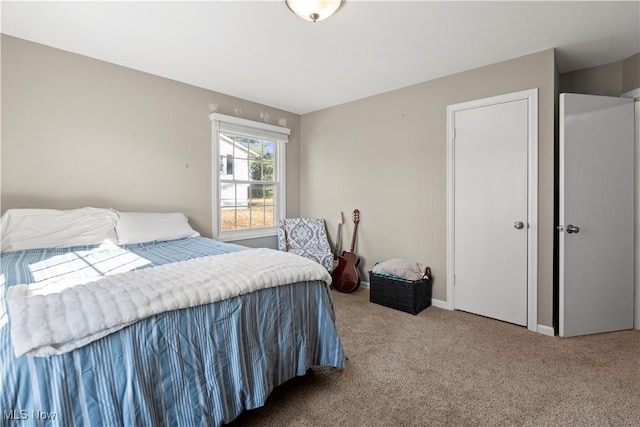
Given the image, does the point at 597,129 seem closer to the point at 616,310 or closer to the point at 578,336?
the point at 616,310

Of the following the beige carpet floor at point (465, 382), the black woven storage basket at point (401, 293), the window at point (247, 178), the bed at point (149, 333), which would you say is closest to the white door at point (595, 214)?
the beige carpet floor at point (465, 382)

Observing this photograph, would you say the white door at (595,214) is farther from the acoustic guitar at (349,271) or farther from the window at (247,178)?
the window at (247,178)

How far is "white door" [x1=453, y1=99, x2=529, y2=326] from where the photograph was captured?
2674 millimetres

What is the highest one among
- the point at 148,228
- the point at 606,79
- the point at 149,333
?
the point at 606,79


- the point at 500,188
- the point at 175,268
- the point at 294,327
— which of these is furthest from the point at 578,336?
the point at 175,268

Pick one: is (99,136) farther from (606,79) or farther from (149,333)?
(606,79)

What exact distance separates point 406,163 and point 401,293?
56.5 inches

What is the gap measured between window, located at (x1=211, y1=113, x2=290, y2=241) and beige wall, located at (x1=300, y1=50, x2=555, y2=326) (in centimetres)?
50

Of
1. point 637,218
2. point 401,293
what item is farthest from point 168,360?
point 637,218

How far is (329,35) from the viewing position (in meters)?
2.31

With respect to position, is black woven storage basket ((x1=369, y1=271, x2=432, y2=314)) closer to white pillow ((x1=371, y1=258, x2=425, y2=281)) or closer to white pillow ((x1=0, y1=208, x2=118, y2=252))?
white pillow ((x1=371, y1=258, x2=425, y2=281))

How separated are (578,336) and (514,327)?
45 cm

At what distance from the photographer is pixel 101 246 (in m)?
2.42

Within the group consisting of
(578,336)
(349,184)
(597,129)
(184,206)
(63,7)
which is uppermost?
(63,7)
